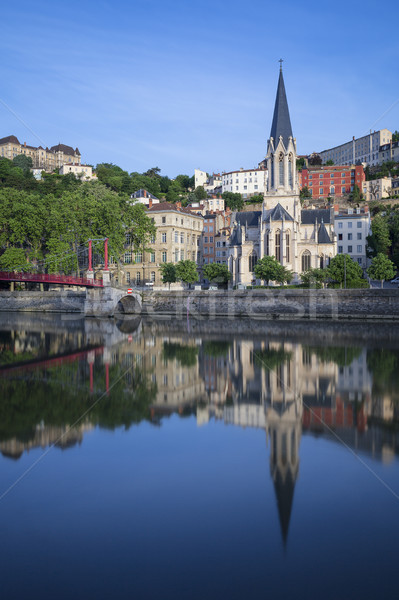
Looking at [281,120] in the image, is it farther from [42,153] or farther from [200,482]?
[42,153]

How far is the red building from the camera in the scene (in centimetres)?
9000

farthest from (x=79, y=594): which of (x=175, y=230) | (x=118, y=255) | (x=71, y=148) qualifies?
(x=71, y=148)

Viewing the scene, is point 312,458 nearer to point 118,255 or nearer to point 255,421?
point 255,421

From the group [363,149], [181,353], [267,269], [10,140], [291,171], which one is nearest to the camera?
[181,353]

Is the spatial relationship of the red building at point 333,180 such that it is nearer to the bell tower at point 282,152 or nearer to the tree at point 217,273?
the bell tower at point 282,152

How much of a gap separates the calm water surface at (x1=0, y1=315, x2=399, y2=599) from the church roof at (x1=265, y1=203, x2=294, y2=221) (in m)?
37.6

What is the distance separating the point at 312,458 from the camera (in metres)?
11.5

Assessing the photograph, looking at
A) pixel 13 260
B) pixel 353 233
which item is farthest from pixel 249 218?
pixel 13 260

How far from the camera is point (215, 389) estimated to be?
1841 centimetres

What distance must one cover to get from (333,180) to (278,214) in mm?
37876

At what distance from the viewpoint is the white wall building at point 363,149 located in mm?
106694

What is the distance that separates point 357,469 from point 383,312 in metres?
32.1

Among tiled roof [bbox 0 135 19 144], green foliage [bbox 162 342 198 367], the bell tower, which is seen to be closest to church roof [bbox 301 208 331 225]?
the bell tower

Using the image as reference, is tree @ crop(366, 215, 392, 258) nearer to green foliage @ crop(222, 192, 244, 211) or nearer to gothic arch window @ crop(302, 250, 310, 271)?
gothic arch window @ crop(302, 250, 310, 271)
